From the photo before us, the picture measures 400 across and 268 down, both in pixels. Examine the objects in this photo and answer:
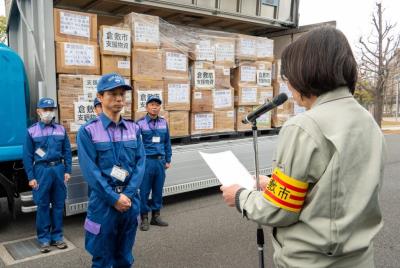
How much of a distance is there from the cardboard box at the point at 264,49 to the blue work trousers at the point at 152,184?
320 centimetres

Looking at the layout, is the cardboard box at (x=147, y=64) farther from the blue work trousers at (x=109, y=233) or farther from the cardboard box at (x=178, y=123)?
the blue work trousers at (x=109, y=233)

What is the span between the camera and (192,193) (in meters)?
6.92

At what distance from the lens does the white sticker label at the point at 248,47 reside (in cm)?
676

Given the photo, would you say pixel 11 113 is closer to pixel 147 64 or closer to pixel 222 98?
pixel 147 64

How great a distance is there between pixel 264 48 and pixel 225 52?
3.43 feet

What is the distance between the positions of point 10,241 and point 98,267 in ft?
7.66

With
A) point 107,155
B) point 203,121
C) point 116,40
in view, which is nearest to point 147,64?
point 116,40

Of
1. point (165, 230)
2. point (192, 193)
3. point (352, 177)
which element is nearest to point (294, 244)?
point (352, 177)

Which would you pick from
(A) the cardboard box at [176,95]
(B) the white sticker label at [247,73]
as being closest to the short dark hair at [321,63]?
(A) the cardboard box at [176,95]

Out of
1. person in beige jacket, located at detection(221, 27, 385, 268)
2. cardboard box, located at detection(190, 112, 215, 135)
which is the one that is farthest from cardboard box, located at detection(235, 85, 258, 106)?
person in beige jacket, located at detection(221, 27, 385, 268)

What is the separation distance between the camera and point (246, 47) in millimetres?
6824

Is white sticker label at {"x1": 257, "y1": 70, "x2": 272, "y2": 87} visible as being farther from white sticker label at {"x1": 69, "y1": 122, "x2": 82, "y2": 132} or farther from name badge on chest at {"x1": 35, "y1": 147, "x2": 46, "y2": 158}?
name badge on chest at {"x1": 35, "y1": 147, "x2": 46, "y2": 158}

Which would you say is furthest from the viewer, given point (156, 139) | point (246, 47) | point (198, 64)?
point (246, 47)

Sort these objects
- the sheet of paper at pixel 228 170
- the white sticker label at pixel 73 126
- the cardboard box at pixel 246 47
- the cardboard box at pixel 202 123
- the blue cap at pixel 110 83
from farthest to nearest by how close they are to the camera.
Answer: the cardboard box at pixel 246 47 → the cardboard box at pixel 202 123 → the white sticker label at pixel 73 126 → the blue cap at pixel 110 83 → the sheet of paper at pixel 228 170
